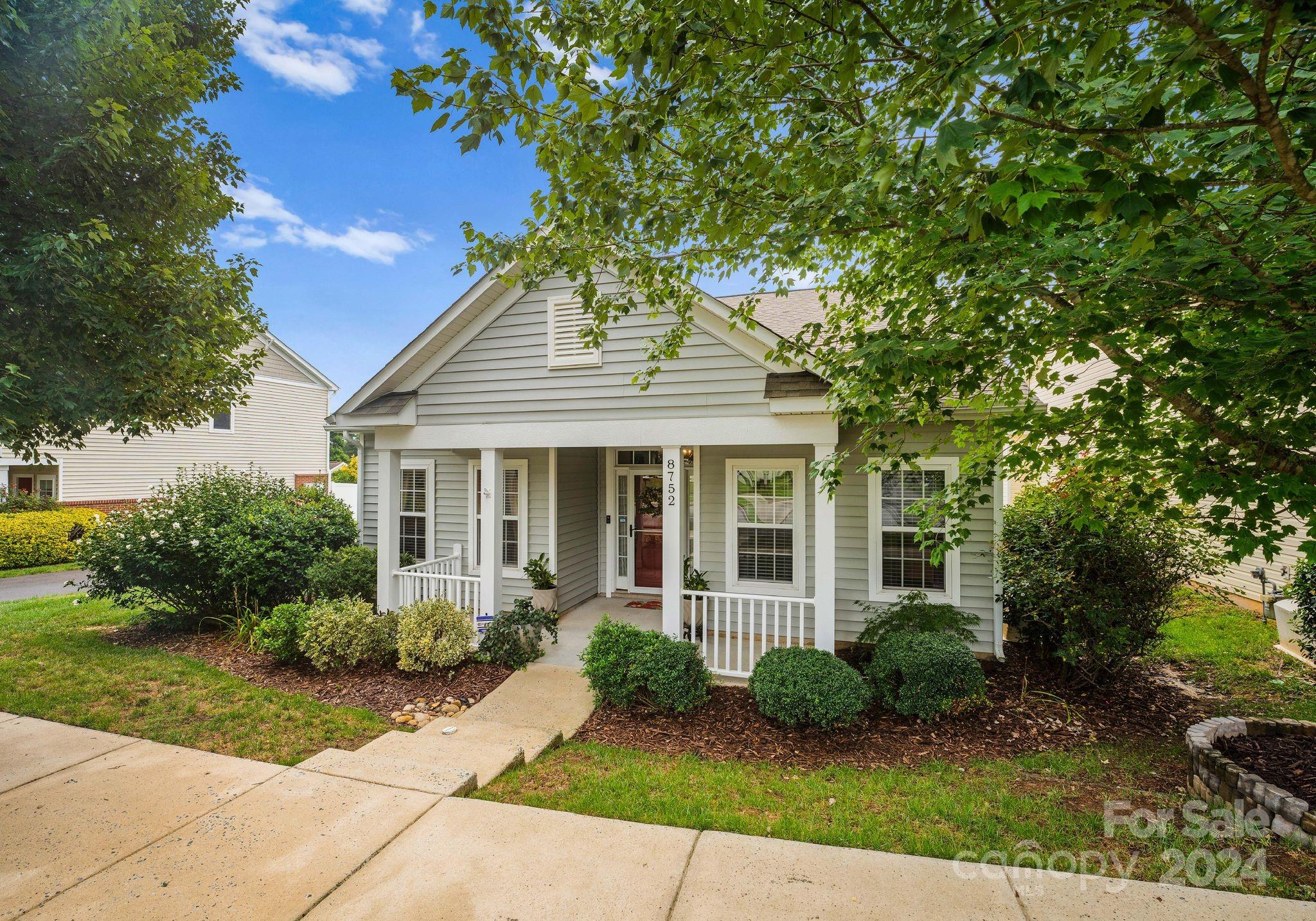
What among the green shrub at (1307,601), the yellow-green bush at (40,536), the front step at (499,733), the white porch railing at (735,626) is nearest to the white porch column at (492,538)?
the front step at (499,733)

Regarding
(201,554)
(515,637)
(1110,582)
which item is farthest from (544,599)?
(1110,582)

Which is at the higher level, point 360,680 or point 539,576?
point 539,576

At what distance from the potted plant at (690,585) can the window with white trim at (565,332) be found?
311cm

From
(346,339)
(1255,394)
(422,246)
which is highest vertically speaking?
(422,246)

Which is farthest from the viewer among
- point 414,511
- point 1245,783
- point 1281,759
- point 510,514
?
point 414,511

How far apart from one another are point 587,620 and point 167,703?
4.72 meters

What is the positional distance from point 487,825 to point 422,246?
908 inches

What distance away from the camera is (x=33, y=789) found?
12.2 feet

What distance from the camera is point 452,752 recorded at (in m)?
4.40

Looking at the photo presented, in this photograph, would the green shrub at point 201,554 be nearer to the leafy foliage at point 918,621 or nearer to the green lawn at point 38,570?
the green lawn at point 38,570

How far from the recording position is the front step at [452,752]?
13.5 feet

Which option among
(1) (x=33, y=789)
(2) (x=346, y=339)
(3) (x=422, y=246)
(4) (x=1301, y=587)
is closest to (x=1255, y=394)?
(4) (x=1301, y=587)

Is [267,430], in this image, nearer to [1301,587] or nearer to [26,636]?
[26,636]

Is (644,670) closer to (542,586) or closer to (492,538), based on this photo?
(492,538)
